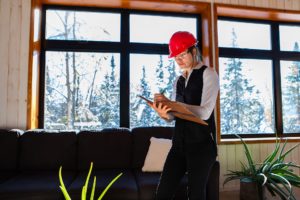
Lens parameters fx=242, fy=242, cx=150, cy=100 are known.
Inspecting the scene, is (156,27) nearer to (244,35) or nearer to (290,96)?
(244,35)

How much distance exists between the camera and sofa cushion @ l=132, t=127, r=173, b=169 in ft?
8.09

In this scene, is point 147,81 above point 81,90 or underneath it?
above

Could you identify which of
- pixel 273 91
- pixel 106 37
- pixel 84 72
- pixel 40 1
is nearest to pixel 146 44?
pixel 106 37

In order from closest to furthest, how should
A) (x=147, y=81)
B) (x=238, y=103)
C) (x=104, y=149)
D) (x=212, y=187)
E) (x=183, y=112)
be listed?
(x=183, y=112) < (x=212, y=187) < (x=104, y=149) < (x=147, y=81) < (x=238, y=103)

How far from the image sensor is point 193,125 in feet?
4.41

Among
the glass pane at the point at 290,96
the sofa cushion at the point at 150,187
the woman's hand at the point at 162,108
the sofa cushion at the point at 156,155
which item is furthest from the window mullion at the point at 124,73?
the glass pane at the point at 290,96

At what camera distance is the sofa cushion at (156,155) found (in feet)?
7.52

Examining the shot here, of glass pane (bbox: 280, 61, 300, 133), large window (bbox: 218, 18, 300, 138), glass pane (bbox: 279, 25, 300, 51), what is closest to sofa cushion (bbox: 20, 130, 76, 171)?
large window (bbox: 218, 18, 300, 138)

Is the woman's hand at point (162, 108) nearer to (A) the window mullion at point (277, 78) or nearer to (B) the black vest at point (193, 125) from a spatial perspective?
(B) the black vest at point (193, 125)

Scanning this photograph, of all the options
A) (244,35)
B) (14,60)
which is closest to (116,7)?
(14,60)

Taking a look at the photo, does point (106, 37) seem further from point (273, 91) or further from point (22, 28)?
point (273, 91)

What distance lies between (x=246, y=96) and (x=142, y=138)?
1.69 m

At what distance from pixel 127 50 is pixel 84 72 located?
0.60 meters

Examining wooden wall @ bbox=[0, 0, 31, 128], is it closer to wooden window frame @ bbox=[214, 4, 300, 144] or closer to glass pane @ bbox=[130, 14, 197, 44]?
glass pane @ bbox=[130, 14, 197, 44]
